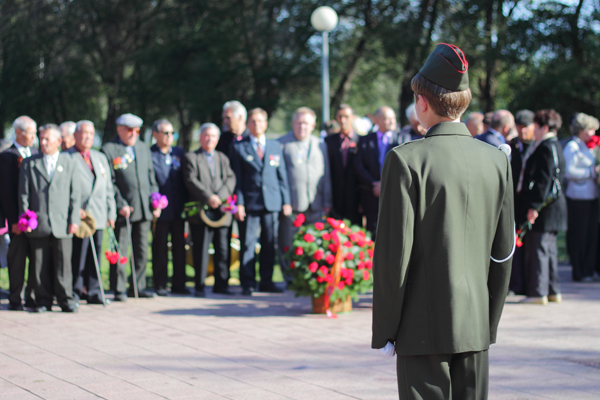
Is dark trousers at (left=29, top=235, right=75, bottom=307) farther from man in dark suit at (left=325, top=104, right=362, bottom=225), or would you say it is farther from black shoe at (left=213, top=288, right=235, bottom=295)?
man in dark suit at (left=325, top=104, right=362, bottom=225)

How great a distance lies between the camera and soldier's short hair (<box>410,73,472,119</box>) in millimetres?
2740

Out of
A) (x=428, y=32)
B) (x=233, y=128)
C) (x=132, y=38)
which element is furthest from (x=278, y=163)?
(x=132, y=38)

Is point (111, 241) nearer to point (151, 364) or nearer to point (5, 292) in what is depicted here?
point (5, 292)

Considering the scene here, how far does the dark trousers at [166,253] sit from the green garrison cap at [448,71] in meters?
6.31

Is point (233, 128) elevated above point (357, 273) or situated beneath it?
elevated above

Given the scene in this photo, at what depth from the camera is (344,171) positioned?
9305 mm

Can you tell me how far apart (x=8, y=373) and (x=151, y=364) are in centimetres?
97

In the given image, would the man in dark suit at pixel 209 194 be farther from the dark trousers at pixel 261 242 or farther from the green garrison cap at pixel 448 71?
the green garrison cap at pixel 448 71

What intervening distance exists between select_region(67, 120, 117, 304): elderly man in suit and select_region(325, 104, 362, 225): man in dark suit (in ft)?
9.42

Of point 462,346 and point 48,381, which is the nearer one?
point 462,346

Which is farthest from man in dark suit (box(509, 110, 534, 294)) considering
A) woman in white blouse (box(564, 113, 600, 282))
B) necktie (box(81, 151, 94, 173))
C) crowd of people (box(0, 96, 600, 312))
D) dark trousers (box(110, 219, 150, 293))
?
necktie (box(81, 151, 94, 173))

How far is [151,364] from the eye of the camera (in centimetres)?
520

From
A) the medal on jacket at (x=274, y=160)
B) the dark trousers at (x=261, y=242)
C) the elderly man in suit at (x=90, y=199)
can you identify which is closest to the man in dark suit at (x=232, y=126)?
the medal on jacket at (x=274, y=160)

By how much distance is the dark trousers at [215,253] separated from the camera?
880 centimetres
